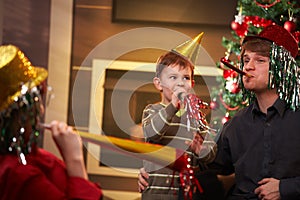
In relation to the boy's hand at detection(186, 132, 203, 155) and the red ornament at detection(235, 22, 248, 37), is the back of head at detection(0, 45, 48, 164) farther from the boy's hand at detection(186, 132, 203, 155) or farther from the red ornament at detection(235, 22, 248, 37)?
the red ornament at detection(235, 22, 248, 37)

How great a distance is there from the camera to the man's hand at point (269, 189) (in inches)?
92.2

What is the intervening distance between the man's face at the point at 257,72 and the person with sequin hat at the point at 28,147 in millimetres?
907

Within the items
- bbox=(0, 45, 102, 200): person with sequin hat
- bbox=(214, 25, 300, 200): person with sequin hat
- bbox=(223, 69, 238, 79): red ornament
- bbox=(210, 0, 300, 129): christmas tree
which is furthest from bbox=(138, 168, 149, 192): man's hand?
bbox=(223, 69, 238, 79): red ornament

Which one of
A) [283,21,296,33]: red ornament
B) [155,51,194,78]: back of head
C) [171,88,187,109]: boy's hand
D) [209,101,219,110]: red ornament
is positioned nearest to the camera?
[171,88,187,109]: boy's hand

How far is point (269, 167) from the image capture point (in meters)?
2.39

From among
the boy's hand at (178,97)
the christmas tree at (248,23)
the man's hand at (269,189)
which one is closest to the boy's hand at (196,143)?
the boy's hand at (178,97)

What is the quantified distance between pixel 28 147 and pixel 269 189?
0.98 meters

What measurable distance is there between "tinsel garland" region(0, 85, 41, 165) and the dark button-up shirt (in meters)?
0.98

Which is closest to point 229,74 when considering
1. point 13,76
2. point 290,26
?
point 290,26

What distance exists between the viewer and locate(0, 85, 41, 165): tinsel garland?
1.66 meters

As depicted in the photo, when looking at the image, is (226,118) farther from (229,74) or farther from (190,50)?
(190,50)

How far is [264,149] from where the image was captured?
2.41m

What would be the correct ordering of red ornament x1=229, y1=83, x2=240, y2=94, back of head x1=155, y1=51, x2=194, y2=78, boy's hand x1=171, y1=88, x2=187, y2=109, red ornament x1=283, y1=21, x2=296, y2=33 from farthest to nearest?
red ornament x1=229, y1=83, x2=240, y2=94, red ornament x1=283, y1=21, x2=296, y2=33, back of head x1=155, y1=51, x2=194, y2=78, boy's hand x1=171, y1=88, x2=187, y2=109

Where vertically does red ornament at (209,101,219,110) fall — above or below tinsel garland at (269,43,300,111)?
below
